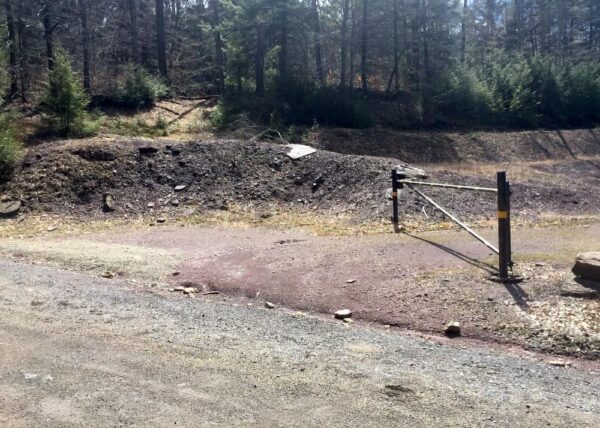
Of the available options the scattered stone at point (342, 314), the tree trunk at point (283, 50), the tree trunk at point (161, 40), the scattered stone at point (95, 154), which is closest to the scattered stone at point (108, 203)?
the scattered stone at point (95, 154)

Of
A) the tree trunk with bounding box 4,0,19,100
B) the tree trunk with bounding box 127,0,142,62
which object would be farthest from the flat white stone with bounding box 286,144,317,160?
the tree trunk with bounding box 127,0,142,62

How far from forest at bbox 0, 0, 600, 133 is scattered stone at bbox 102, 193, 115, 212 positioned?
238 inches

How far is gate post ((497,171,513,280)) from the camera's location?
7.27 meters

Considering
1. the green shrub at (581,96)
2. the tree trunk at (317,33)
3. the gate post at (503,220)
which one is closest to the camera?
the gate post at (503,220)

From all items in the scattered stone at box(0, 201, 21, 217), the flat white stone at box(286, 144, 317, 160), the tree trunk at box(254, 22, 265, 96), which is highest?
the tree trunk at box(254, 22, 265, 96)

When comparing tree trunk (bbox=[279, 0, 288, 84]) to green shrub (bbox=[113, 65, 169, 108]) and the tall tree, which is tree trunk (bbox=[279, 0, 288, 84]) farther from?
the tall tree

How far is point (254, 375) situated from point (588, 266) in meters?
4.40

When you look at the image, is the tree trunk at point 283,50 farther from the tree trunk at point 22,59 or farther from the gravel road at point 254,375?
the gravel road at point 254,375

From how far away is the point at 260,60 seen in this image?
30.5m

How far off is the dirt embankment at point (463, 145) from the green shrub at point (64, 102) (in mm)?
10900

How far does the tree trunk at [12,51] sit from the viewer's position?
2495 centimetres

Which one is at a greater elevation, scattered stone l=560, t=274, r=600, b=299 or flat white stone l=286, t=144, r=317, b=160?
flat white stone l=286, t=144, r=317, b=160

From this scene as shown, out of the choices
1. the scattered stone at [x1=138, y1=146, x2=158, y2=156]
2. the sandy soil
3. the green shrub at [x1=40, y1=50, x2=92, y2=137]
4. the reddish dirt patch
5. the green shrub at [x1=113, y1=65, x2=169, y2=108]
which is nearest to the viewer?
the sandy soil

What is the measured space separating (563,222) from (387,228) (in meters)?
3.83
